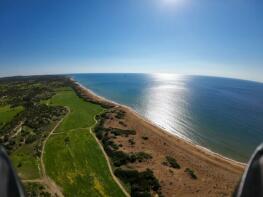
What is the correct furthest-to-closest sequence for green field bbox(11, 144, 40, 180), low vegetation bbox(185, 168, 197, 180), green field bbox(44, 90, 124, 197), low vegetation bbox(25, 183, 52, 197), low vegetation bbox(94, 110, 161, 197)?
low vegetation bbox(185, 168, 197, 180) → green field bbox(11, 144, 40, 180) → low vegetation bbox(94, 110, 161, 197) → green field bbox(44, 90, 124, 197) → low vegetation bbox(25, 183, 52, 197)

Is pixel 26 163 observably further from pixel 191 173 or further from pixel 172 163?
pixel 191 173

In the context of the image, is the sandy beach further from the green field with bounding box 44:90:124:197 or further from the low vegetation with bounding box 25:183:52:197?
the low vegetation with bounding box 25:183:52:197

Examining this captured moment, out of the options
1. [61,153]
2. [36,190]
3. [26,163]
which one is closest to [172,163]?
[61,153]

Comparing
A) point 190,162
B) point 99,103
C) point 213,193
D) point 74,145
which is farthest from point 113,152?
point 99,103

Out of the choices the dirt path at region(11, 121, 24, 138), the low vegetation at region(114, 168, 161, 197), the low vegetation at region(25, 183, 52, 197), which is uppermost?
the dirt path at region(11, 121, 24, 138)

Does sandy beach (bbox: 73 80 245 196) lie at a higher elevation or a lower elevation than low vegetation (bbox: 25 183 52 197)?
lower

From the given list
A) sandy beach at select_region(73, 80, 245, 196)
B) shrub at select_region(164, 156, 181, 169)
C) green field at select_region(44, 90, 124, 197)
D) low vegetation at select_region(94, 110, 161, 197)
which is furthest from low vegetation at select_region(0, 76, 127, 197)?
shrub at select_region(164, 156, 181, 169)
